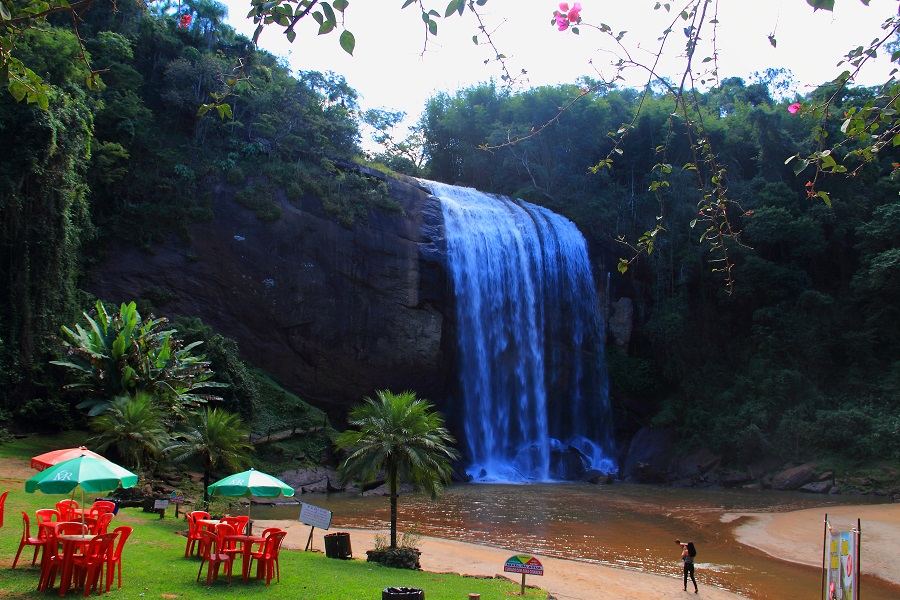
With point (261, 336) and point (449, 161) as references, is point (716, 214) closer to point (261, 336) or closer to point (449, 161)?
point (261, 336)

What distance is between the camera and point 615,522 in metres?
22.0

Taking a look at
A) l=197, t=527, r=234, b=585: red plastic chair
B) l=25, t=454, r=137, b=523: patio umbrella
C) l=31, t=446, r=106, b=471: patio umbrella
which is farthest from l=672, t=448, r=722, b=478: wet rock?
l=31, t=446, r=106, b=471: patio umbrella

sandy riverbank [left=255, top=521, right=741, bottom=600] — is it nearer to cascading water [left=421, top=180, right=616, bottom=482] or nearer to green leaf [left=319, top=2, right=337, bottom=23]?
green leaf [left=319, top=2, right=337, bottom=23]

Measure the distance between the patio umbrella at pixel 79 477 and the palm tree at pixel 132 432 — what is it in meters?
7.59

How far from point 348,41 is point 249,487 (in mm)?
11844

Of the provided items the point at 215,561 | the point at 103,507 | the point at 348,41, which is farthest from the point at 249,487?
the point at 348,41

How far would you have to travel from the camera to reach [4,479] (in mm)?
17750

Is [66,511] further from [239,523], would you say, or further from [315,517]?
[315,517]

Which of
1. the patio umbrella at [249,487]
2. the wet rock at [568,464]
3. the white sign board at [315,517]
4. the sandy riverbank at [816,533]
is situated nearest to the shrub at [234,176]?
the wet rock at [568,464]

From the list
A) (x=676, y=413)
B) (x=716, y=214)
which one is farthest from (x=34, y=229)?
(x=676, y=413)

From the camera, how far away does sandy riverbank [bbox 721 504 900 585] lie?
56.9 ft

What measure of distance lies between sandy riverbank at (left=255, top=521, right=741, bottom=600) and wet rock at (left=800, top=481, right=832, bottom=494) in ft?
56.7

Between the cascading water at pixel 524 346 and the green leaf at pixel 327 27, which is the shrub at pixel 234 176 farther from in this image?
the green leaf at pixel 327 27

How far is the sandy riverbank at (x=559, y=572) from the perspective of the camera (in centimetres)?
1346
